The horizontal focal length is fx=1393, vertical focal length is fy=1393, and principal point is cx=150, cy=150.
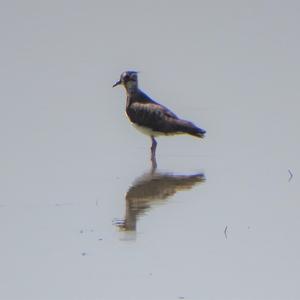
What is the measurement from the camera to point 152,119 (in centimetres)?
1614

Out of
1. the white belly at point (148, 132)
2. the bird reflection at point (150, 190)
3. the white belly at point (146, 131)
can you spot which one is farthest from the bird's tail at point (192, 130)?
the bird reflection at point (150, 190)

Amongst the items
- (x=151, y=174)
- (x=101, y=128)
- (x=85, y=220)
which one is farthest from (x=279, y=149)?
(x=85, y=220)

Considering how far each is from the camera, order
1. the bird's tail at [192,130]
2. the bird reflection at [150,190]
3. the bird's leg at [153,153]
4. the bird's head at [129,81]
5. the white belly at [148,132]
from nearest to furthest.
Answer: the bird reflection at [150,190]
the bird's leg at [153,153]
the bird's tail at [192,130]
the white belly at [148,132]
the bird's head at [129,81]

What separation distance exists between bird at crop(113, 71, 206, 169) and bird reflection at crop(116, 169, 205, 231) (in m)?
1.31

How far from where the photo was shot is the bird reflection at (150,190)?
1218 cm

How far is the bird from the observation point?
15.9 m

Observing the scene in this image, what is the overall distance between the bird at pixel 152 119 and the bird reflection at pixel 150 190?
4.30 ft

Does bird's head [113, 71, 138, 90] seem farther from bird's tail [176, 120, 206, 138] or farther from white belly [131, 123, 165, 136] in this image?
bird's tail [176, 120, 206, 138]

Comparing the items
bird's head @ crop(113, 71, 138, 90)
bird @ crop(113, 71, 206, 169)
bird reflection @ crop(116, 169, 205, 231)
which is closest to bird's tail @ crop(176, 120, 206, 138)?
bird @ crop(113, 71, 206, 169)

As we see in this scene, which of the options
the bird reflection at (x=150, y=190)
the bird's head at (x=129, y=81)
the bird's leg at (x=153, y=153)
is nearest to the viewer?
the bird reflection at (x=150, y=190)

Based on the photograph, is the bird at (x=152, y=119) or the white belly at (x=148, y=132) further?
the white belly at (x=148, y=132)

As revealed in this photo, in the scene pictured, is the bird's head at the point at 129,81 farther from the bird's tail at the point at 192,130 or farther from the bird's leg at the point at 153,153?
the bird's tail at the point at 192,130

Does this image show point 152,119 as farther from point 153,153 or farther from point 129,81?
point 129,81

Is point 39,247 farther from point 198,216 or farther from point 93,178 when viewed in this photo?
point 93,178
